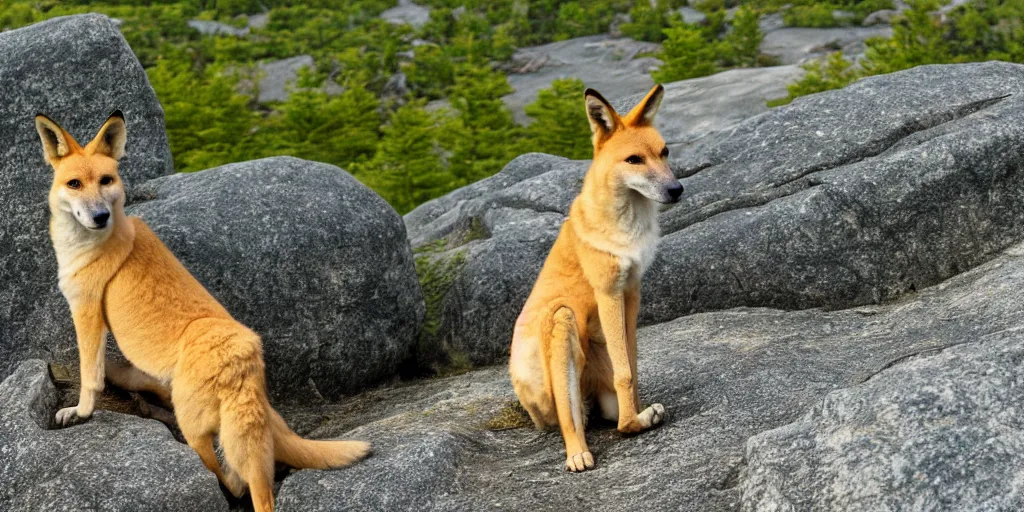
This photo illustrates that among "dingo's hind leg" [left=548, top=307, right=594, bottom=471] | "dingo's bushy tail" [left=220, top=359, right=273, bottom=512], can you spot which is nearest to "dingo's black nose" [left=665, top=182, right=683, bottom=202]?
"dingo's hind leg" [left=548, top=307, right=594, bottom=471]

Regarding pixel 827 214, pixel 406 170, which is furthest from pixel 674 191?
pixel 406 170

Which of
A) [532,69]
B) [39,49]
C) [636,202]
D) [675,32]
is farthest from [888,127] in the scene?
[532,69]

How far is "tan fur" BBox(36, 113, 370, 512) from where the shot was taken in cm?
805

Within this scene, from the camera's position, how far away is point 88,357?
865 cm

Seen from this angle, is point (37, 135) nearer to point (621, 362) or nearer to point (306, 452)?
point (306, 452)

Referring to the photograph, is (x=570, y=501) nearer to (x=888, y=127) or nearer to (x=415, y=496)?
(x=415, y=496)

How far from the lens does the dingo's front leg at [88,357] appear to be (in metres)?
8.62

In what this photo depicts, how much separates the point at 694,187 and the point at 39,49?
813cm

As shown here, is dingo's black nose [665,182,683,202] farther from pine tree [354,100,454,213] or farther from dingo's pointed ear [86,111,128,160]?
pine tree [354,100,454,213]

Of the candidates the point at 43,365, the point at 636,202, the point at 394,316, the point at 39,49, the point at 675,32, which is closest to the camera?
the point at 636,202

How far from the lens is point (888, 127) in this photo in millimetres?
12406

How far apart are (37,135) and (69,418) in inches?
149

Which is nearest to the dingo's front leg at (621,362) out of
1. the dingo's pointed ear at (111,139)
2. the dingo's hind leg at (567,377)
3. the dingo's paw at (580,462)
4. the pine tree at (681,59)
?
the dingo's hind leg at (567,377)

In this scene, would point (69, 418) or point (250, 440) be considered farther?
point (69, 418)
